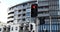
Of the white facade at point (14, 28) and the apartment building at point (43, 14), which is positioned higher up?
the apartment building at point (43, 14)

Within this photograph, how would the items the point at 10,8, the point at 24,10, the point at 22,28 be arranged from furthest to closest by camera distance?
the point at 10,8
the point at 24,10
the point at 22,28

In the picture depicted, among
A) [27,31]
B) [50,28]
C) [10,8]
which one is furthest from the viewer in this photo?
[10,8]

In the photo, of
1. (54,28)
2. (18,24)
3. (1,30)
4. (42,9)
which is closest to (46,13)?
(42,9)

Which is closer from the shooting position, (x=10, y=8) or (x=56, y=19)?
(x=56, y=19)

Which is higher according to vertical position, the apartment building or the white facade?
the apartment building

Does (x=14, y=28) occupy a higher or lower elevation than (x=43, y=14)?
lower

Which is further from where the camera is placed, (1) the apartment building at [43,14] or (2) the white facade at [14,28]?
(2) the white facade at [14,28]

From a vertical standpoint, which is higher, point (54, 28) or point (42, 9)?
point (42, 9)

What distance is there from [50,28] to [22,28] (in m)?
5.57

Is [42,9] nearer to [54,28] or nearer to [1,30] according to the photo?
[54,28]

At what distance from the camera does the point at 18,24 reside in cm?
2927

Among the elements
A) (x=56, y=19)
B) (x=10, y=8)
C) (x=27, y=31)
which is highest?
(x=10, y=8)

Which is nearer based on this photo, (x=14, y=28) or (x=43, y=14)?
(x=43, y=14)

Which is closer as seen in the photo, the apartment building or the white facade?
the apartment building
